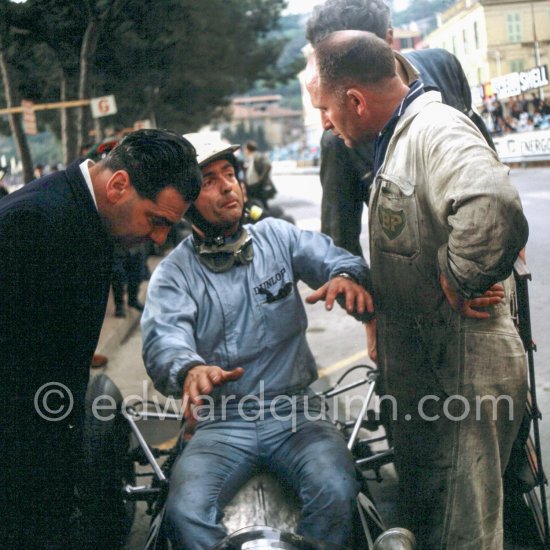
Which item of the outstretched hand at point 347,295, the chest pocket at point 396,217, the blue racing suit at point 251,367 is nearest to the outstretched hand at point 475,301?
the chest pocket at point 396,217

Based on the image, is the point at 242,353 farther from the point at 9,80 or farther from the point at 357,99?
the point at 9,80

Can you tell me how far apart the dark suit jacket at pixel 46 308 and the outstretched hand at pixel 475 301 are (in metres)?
0.97

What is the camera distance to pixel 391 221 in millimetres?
2363

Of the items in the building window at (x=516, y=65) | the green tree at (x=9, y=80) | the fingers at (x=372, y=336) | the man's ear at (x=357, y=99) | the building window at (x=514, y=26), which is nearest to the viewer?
the man's ear at (x=357, y=99)

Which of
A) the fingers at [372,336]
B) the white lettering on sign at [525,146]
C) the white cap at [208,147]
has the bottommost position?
the white lettering on sign at [525,146]

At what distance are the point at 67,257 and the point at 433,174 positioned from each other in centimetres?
98

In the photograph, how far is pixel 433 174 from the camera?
7.09 ft

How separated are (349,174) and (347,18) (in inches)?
25.0

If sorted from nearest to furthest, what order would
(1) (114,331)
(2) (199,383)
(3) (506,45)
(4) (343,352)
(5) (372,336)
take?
(2) (199,383) → (5) (372,336) → (4) (343,352) → (1) (114,331) → (3) (506,45)

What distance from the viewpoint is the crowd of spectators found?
885 inches

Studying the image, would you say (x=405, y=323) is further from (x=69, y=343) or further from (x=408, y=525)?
(x=69, y=343)

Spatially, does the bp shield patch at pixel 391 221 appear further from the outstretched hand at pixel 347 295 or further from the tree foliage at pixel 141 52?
the tree foliage at pixel 141 52

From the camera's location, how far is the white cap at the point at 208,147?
3.22 metres

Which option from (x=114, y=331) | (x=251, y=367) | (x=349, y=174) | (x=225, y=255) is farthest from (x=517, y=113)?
(x=251, y=367)
